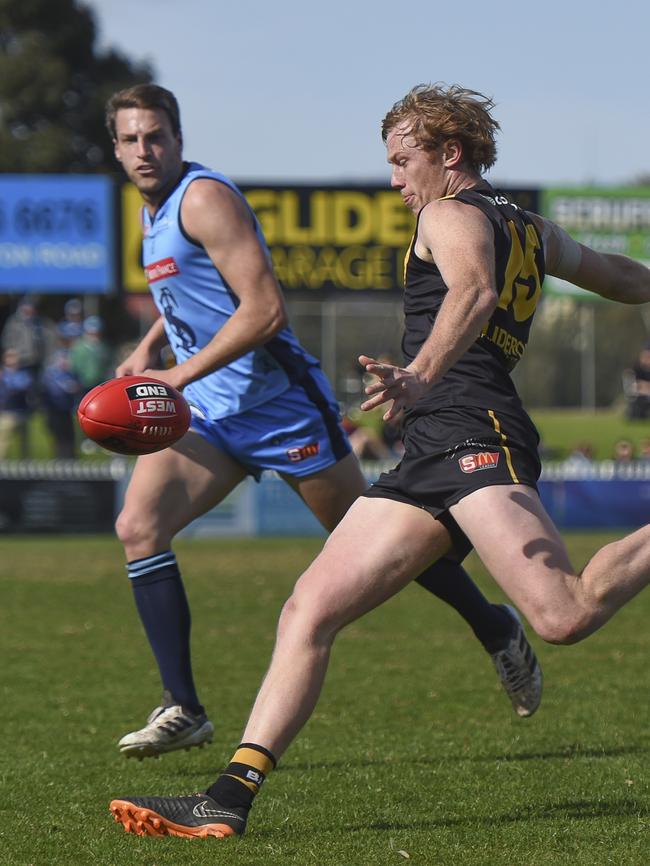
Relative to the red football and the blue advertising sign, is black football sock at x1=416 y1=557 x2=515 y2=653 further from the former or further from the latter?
the blue advertising sign

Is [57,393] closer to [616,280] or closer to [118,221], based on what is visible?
[118,221]

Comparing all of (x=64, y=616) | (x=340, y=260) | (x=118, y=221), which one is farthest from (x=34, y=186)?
(x=64, y=616)

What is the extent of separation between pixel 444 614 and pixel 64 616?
271 cm

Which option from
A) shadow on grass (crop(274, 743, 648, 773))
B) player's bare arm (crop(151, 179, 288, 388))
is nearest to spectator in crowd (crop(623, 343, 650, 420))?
shadow on grass (crop(274, 743, 648, 773))

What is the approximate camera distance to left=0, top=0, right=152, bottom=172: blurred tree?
44459 mm

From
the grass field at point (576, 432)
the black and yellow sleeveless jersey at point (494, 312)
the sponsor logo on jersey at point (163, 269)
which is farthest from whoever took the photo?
the grass field at point (576, 432)

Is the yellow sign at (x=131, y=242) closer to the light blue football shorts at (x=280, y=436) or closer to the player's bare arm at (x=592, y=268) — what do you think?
the light blue football shorts at (x=280, y=436)

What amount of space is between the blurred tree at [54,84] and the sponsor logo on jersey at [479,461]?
4140 centimetres

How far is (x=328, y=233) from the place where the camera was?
20.9m

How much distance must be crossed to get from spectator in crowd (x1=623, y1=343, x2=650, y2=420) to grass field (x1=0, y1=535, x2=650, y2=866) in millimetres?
14988

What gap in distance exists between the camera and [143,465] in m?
5.70

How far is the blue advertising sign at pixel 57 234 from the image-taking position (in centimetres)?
2186

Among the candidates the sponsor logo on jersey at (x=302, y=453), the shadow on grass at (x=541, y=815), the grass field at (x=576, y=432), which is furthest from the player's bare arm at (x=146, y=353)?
the grass field at (x=576, y=432)

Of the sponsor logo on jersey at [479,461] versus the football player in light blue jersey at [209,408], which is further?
the football player in light blue jersey at [209,408]
